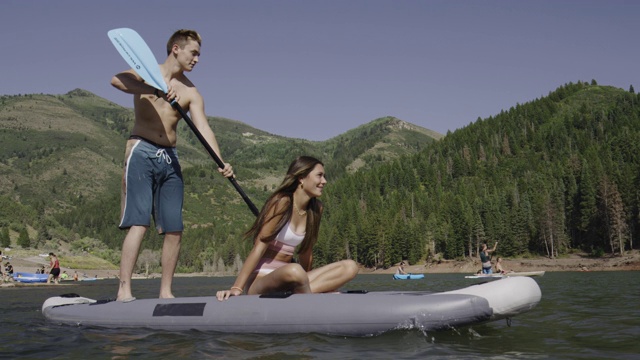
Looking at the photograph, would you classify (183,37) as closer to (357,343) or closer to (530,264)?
(357,343)

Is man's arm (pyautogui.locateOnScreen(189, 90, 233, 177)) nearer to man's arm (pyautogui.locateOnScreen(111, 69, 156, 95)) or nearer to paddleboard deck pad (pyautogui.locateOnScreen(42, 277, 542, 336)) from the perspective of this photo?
man's arm (pyautogui.locateOnScreen(111, 69, 156, 95))

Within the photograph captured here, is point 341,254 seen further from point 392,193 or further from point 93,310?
point 93,310

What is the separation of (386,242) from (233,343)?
113572mm

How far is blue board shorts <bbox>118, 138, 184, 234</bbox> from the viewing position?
25.4ft

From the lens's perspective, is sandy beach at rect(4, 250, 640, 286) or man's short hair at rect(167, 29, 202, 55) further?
sandy beach at rect(4, 250, 640, 286)

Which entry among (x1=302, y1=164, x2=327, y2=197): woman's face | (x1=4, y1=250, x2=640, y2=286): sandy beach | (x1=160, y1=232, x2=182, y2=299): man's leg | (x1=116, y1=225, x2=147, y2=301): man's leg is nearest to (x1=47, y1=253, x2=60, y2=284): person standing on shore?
(x1=160, y1=232, x2=182, y2=299): man's leg

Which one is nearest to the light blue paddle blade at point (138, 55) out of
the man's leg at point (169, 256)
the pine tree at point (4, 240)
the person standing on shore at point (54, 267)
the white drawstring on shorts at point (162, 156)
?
the white drawstring on shorts at point (162, 156)

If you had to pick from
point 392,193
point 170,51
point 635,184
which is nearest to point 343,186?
point 392,193

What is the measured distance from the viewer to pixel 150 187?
25.9 ft

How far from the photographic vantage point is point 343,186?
186 m

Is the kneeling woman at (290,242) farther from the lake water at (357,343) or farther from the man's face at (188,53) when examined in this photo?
the man's face at (188,53)

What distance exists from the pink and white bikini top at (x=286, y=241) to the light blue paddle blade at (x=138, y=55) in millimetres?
2752

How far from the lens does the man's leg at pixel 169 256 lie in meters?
8.17

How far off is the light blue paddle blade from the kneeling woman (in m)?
2.51
